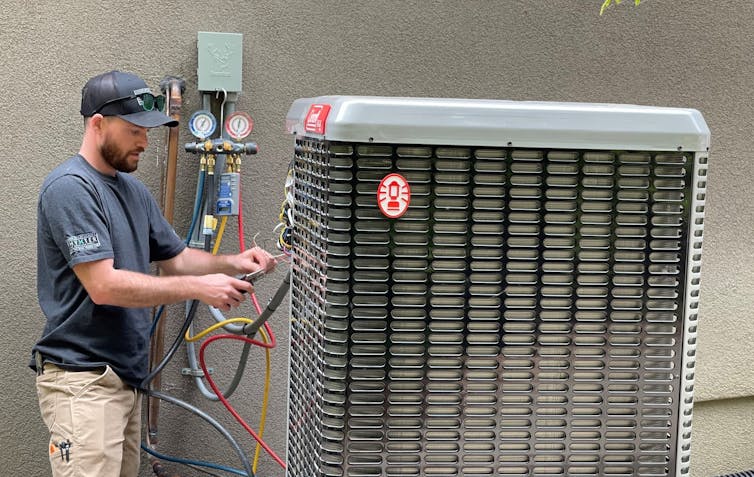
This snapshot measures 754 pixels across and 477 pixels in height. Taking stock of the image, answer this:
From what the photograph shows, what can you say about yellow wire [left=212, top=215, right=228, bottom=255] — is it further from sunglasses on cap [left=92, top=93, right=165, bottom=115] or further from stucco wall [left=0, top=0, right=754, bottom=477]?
sunglasses on cap [left=92, top=93, right=165, bottom=115]

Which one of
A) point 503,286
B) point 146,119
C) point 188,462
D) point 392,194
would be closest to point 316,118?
point 392,194

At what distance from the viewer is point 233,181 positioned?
12.7 feet

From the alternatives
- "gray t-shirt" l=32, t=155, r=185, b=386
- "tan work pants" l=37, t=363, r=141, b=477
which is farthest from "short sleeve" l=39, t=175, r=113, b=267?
"tan work pants" l=37, t=363, r=141, b=477

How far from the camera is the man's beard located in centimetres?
316

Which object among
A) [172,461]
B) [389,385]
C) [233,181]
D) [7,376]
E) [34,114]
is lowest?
[172,461]

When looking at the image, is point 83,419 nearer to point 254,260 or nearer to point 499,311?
point 254,260

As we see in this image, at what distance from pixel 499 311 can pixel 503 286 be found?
5cm

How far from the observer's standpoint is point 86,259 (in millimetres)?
2889

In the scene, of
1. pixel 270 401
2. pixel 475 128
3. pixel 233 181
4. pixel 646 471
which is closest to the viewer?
pixel 475 128

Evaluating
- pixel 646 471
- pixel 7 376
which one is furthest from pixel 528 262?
pixel 7 376

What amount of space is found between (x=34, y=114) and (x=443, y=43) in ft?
6.14

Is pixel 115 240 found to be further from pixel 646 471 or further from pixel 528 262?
pixel 646 471

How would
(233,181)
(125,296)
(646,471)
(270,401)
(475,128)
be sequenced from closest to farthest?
(475,128), (646,471), (125,296), (233,181), (270,401)

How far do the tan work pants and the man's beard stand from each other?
71cm
